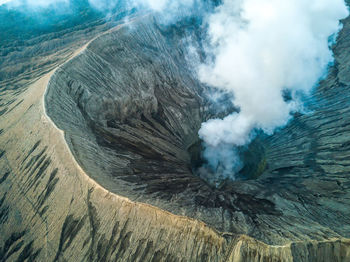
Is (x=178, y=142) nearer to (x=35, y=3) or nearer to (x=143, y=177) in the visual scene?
(x=143, y=177)

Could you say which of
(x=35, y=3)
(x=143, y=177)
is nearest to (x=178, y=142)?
(x=143, y=177)

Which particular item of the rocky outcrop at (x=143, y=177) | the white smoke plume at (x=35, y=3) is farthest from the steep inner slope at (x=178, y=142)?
the white smoke plume at (x=35, y=3)

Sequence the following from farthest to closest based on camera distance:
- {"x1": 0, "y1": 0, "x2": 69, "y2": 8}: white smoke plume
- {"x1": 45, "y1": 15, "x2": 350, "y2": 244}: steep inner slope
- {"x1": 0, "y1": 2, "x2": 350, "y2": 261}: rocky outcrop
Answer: {"x1": 0, "y1": 0, "x2": 69, "y2": 8}: white smoke plume → {"x1": 45, "y1": 15, "x2": 350, "y2": 244}: steep inner slope → {"x1": 0, "y1": 2, "x2": 350, "y2": 261}: rocky outcrop

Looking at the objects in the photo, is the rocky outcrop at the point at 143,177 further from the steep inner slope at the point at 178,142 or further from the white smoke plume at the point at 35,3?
the white smoke plume at the point at 35,3

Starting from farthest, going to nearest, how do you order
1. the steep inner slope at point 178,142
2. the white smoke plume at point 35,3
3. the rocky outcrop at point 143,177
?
the white smoke plume at point 35,3 < the steep inner slope at point 178,142 < the rocky outcrop at point 143,177

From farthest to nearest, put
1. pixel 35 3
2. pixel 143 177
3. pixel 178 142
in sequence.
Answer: pixel 35 3 → pixel 178 142 → pixel 143 177

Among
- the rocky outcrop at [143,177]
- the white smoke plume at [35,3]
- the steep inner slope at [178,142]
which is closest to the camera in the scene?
the rocky outcrop at [143,177]

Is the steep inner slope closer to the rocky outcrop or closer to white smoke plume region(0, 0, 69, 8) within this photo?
the rocky outcrop

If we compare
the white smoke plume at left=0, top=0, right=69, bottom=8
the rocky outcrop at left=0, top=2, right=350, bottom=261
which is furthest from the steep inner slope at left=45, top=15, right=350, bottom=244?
the white smoke plume at left=0, top=0, right=69, bottom=8

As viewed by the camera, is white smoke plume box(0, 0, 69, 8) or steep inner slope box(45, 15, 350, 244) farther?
white smoke plume box(0, 0, 69, 8)
